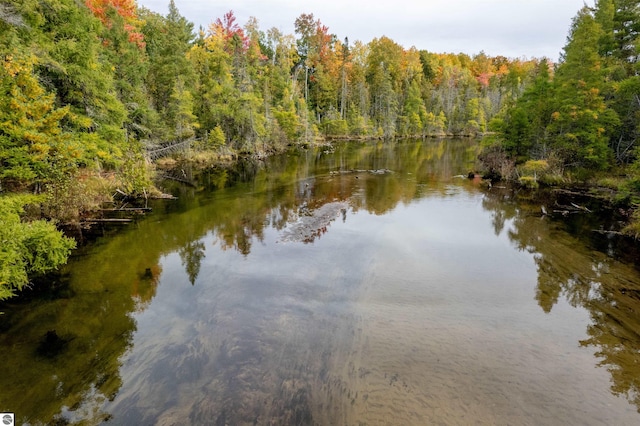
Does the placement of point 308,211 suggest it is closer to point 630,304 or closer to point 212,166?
→ point 630,304

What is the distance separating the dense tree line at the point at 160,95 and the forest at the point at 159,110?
105 mm

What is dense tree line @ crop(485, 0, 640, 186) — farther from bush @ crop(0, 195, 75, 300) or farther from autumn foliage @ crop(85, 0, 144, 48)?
autumn foliage @ crop(85, 0, 144, 48)

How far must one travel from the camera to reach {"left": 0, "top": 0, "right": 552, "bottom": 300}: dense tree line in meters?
14.5

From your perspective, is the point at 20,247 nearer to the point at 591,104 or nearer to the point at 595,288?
the point at 595,288

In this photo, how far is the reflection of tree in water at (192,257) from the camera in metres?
13.8

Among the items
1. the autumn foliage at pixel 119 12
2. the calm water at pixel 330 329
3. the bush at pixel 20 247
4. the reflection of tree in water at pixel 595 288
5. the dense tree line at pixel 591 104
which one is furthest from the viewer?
the autumn foliage at pixel 119 12

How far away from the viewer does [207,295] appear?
1209 cm

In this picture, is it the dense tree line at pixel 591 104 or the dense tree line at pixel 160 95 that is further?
the dense tree line at pixel 591 104

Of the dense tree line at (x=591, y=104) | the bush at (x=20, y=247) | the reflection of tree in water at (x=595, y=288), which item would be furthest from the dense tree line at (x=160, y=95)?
the reflection of tree in water at (x=595, y=288)

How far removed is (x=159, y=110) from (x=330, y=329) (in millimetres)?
37478

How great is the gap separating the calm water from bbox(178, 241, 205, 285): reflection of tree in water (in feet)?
0.37

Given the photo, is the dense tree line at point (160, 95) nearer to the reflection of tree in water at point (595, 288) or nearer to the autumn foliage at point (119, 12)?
the autumn foliage at point (119, 12)

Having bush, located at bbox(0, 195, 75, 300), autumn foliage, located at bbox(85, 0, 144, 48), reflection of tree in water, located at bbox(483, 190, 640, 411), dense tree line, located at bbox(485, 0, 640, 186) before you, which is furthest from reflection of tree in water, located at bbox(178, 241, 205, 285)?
dense tree line, located at bbox(485, 0, 640, 186)

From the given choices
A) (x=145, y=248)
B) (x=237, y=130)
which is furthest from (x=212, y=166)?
(x=145, y=248)
